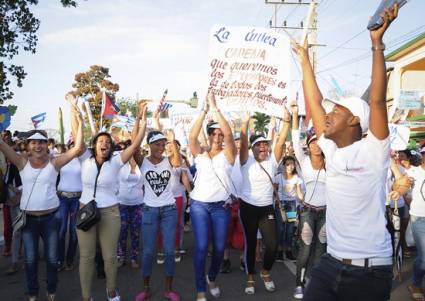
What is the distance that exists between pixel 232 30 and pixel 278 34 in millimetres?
668

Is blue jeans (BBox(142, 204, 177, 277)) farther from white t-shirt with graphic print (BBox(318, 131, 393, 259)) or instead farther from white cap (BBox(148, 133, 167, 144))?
white t-shirt with graphic print (BBox(318, 131, 393, 259))

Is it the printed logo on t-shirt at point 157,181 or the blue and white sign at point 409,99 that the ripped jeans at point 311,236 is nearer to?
the printed logo on t-shirt at point 157,181

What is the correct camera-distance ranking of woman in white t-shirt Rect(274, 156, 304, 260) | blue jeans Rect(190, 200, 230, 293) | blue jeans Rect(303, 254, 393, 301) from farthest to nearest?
woman in white t-shirt Rect(274, 156, 304, 260) → blue jeans Rect(190, 200, 230, 293) → blue jeans Rect(303, 254, 393, 301)

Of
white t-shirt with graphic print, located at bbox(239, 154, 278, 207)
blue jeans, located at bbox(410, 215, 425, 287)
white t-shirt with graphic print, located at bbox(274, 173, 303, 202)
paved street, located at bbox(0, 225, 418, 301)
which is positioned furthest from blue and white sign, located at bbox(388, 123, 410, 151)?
white t-shirt with graphic print, located at bbox(239, 154, 278, 207)

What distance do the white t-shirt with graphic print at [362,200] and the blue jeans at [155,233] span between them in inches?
115

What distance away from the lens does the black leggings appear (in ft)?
18.5

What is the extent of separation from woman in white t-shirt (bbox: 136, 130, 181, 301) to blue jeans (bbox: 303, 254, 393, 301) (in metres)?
2.85

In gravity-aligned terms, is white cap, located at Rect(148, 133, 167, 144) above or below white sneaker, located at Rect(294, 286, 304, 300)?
above

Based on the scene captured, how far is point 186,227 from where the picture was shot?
35.7 ft

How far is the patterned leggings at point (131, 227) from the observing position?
7070 millimetres

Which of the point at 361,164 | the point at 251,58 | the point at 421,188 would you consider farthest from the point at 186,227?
the point at 361,164

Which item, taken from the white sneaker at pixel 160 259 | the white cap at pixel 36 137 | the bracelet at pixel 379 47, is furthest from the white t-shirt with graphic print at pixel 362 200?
the white sneaker at pixel 160 259

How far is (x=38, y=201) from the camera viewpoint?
5094mm

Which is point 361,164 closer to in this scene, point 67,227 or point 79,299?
point 79,299
